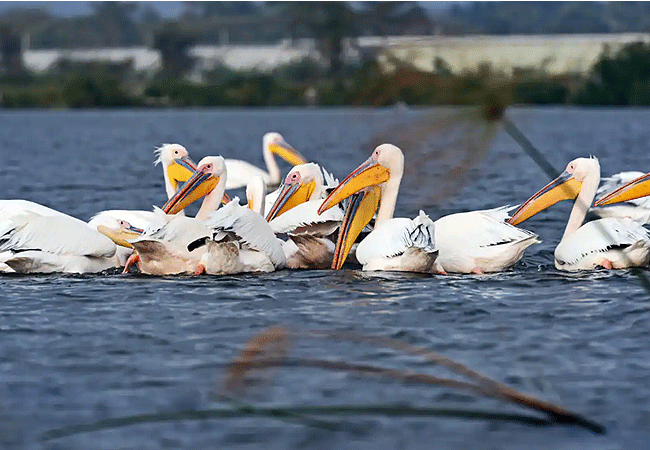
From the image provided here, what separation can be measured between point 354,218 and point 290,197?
1129 millimetres

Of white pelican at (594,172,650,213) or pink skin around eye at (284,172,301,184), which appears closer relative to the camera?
white pelican at (594,172,650,213)

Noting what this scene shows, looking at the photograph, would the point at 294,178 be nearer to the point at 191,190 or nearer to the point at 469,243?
the point at 191,190

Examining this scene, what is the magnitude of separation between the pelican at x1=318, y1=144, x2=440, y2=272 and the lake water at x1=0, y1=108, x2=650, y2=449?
146 mm

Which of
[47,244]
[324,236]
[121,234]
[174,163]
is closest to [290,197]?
[324,236]

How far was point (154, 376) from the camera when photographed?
18.2 feet

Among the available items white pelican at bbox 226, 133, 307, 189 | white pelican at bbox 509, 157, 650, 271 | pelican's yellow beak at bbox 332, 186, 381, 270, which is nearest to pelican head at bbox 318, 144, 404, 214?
pelican's yellow beak at bbox 332, 186, 381, 270

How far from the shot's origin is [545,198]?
9086mm

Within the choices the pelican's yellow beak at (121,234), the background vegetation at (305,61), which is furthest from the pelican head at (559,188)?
the pelican's yellow beak at (121,234)

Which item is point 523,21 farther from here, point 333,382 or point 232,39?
point 232,39

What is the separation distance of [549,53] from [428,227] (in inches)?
184

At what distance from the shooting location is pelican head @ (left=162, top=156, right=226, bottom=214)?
9.33m

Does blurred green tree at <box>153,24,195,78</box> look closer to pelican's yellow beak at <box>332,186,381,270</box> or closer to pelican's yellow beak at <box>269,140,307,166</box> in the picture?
pelican's yellow beak at <box>269,140,307,166</box>

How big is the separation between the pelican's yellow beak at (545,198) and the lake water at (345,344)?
0.41 metres

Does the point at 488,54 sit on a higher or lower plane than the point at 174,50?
lower
